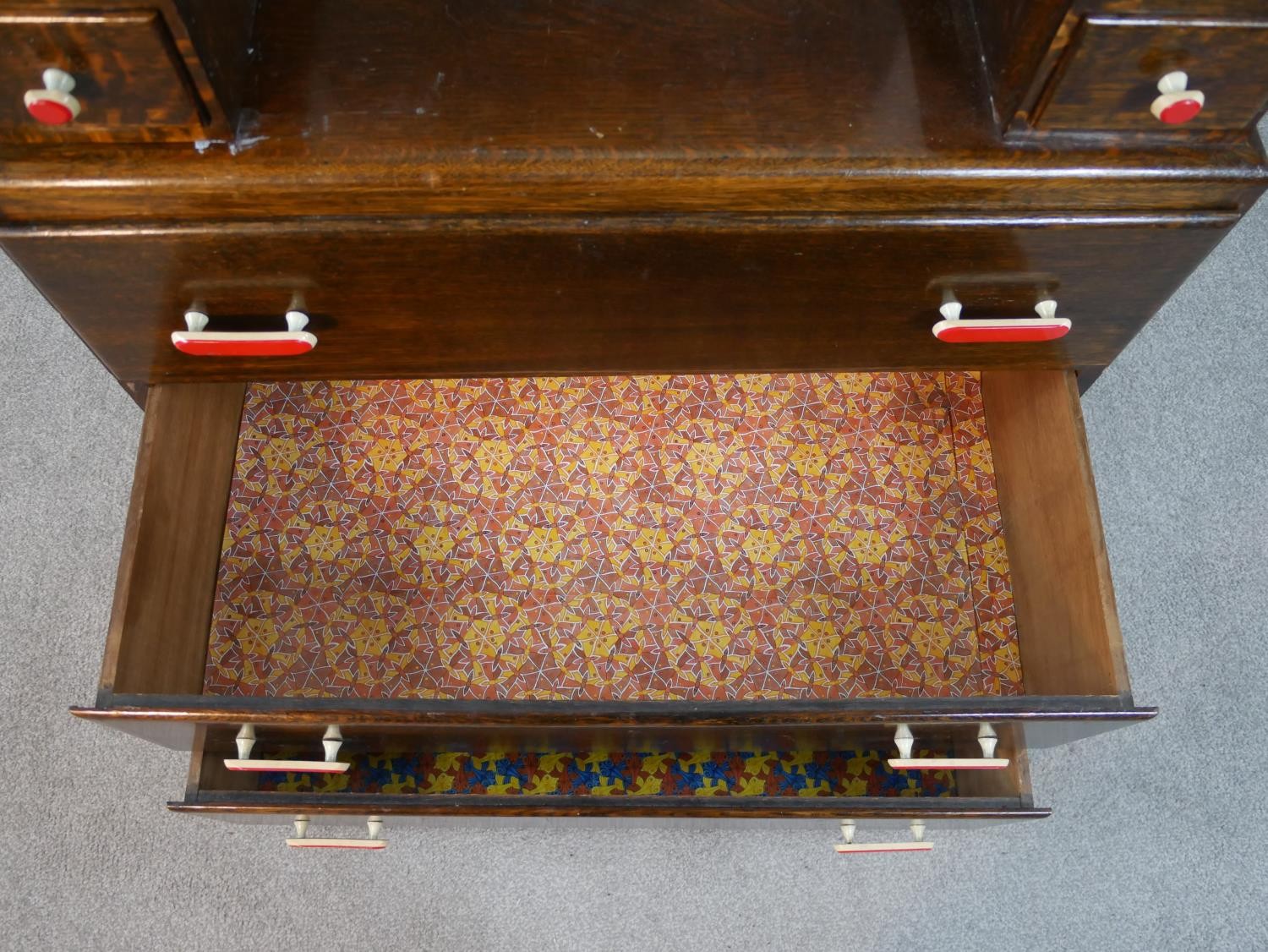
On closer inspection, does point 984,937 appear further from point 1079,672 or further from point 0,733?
point 0,733

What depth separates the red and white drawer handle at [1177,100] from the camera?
0.70 m

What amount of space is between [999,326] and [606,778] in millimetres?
508

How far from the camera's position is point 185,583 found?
988mm

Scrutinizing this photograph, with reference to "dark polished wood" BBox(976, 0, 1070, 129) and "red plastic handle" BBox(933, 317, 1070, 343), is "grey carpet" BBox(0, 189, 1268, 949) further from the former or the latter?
"dark polished wood" BBox(976, 0, 1070, 129)

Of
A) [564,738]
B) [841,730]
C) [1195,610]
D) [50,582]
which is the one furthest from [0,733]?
[1195,610]

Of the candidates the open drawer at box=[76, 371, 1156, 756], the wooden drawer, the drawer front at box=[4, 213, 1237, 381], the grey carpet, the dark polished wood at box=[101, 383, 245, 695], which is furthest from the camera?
the grey carpet

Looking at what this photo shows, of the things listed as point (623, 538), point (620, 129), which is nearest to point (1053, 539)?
point (623, 538)

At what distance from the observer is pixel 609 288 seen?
2.74 feet

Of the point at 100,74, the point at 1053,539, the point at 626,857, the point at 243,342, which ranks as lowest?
the point at 626,857

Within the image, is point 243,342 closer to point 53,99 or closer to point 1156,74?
point 53,99

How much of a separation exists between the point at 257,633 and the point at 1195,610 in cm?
100

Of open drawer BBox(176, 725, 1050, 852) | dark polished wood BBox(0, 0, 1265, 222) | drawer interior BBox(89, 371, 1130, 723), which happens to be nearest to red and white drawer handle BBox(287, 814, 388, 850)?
open drawer BBox(176, 725, 1050, 852)

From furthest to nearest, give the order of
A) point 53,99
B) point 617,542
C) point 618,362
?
1. point 617,542
2. point 618,362
3. point 53,99

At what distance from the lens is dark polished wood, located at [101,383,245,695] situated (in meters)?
0.89
